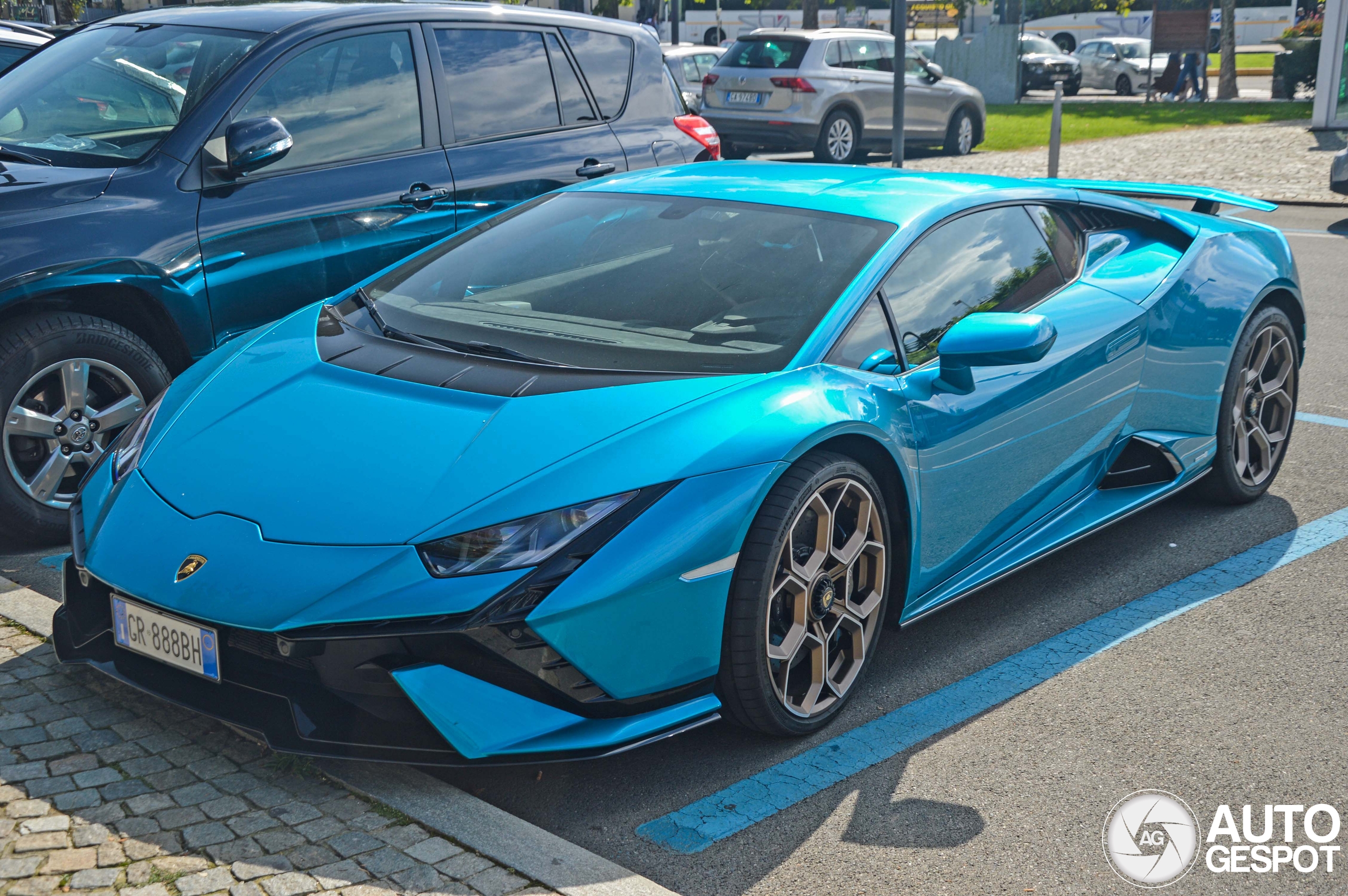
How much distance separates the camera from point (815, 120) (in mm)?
18250

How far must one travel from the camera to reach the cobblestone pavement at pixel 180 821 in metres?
2.66

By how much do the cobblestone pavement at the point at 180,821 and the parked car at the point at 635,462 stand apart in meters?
0.17

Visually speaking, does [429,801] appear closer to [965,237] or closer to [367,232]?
[965,237]

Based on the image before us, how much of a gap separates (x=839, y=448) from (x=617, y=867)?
1236mm

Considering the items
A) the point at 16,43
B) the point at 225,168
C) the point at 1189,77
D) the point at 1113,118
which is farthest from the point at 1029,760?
the point at 1189,77

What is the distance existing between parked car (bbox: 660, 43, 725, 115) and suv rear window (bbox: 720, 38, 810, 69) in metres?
0.83

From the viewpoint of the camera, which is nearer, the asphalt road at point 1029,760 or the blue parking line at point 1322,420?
the asphalt road at point 1029,760

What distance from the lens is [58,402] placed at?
4.66m

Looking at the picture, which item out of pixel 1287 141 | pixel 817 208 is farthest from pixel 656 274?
pixel 1287 141

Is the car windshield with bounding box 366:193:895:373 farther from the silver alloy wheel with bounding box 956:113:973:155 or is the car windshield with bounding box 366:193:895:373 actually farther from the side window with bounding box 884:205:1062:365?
the silver alloy wheel with bounding box 956:113:973:155

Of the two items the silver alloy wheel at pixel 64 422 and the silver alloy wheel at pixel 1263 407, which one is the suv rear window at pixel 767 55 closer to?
the silver alloy wheel at pixel 1263 407

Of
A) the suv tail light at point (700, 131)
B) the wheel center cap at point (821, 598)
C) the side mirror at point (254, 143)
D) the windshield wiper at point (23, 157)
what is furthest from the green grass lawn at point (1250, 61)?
the wheel center cap at point (821, 598)

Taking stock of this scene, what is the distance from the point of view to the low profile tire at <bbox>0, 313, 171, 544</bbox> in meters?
4.50

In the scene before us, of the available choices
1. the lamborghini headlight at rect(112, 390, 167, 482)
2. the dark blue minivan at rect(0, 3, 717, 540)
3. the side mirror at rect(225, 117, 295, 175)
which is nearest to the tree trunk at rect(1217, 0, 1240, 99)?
the dark blue minivan at rect(0, 3, 717, 540)
